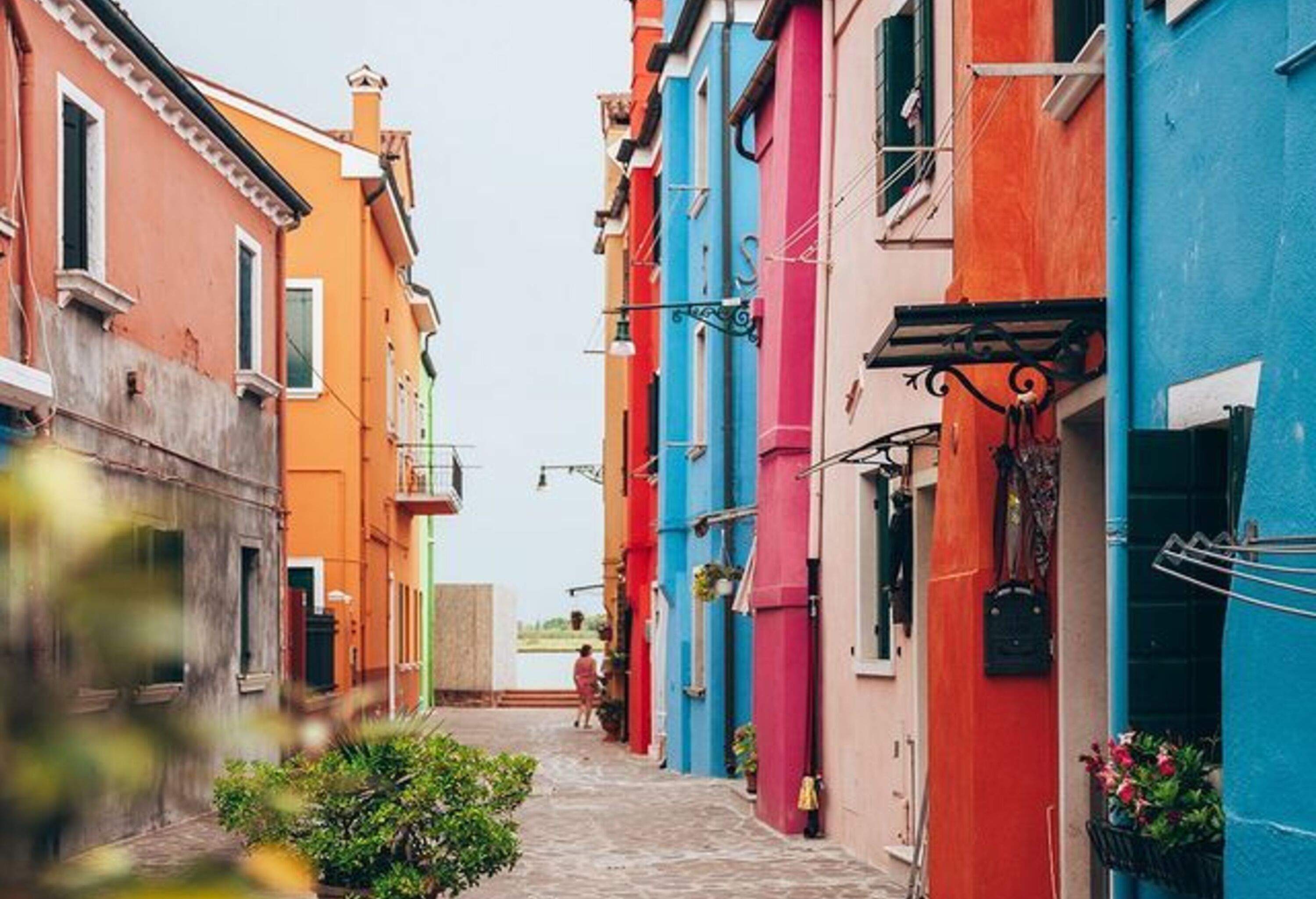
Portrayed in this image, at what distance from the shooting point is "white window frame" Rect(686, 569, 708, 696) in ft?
82.3

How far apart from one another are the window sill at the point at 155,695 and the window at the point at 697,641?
23938 millimetres

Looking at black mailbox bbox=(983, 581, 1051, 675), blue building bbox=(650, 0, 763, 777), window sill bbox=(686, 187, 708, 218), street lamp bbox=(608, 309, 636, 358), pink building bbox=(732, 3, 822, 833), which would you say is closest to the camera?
black mailbox bbox=(983, 581, 1051, 675)

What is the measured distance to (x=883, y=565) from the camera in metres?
14.4

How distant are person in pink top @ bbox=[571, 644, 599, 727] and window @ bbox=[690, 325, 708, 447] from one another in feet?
43.1

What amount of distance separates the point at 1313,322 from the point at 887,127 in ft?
25.6

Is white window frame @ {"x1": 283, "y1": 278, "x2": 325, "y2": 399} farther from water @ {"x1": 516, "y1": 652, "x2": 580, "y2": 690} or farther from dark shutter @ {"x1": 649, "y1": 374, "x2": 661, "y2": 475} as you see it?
water @ {"x1": 516, "y1": 652, "x2": 580, "y2": 690}

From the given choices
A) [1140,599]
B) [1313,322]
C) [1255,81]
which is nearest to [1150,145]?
[1255,81]

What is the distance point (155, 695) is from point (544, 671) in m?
59.2

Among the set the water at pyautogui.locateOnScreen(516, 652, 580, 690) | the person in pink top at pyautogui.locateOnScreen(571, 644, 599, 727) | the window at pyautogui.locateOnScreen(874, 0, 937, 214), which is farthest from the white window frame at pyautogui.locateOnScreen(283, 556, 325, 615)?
the water at pyautogui.locateOnScreen(516, 652, 580, 690)

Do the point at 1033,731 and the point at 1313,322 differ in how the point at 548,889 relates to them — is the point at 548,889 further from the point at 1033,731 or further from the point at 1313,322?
the point at 1313,322

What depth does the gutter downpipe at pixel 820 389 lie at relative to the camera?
54.4 feet

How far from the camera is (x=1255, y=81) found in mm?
7051

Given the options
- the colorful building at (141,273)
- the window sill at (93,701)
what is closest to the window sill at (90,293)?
the colorful building at (141,273)

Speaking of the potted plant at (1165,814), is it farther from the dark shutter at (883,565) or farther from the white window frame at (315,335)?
the white window frame at (315,335)
